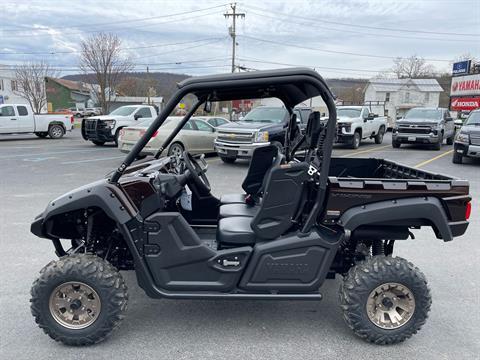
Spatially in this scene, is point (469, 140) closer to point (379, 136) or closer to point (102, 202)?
point (379, 136)

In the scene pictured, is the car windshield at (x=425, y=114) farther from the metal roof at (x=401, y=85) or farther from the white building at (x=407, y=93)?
the metal roof at (x=401, y=85)

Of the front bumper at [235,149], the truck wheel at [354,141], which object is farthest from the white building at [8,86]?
the front bumper at [235,149]

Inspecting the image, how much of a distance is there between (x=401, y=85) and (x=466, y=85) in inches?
1598

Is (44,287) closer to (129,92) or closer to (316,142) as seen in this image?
(316,142)

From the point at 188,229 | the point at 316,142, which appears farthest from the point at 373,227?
the point at 188,229

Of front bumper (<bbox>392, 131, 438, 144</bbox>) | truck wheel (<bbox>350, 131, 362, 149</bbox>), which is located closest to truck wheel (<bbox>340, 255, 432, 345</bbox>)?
truck wheel (<bbox>350, 131, 362, 149</bbox>)

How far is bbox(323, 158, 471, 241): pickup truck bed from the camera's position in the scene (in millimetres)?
2959

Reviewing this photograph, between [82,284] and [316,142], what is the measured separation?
2188mm

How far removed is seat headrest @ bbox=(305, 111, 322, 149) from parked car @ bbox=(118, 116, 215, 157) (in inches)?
333

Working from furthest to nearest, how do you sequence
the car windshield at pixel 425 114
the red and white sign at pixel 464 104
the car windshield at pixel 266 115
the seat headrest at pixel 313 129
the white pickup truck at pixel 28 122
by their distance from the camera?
1. the red and white sign at pixel 464 104
2. the white pickup truck at pixel 28 122
3. the car windshield at pixel 425 114
4. the car windshield at pixel 266 115
5. the seat headrest at pixel 313 129

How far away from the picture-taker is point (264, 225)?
10.0 ft

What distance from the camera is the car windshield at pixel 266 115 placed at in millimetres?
12664

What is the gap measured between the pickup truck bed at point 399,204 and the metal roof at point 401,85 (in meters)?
71.8

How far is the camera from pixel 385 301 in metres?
3.06
